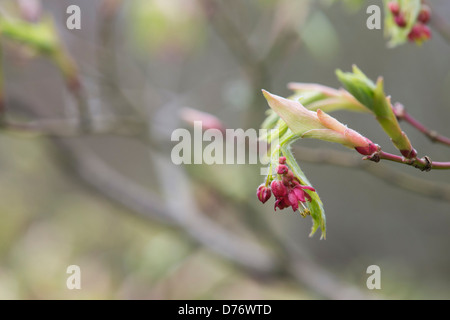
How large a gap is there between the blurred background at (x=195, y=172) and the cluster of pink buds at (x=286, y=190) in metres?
0.45

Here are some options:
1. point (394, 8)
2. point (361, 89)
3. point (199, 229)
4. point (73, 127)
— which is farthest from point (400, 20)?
point (199, 229)

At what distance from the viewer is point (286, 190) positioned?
0.54 metres

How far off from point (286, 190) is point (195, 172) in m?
1.37

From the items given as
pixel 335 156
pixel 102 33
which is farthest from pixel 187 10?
pixel 335 156

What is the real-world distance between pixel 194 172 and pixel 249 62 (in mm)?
626

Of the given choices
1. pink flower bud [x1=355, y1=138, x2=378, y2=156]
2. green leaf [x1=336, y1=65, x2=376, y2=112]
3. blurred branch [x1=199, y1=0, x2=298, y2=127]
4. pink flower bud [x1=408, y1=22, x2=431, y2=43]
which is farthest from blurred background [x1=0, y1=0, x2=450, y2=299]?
pink flower bud [x1=355, y1=138, x2=378, y2=156]

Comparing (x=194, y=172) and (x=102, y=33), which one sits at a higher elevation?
(x=102, y=33)

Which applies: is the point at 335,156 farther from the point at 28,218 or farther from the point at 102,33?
the point at 28,218

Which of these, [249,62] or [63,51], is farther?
[249,62]

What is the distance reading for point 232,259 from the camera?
180 centimetres

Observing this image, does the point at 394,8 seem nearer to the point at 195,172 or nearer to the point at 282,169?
the point at 282,169
